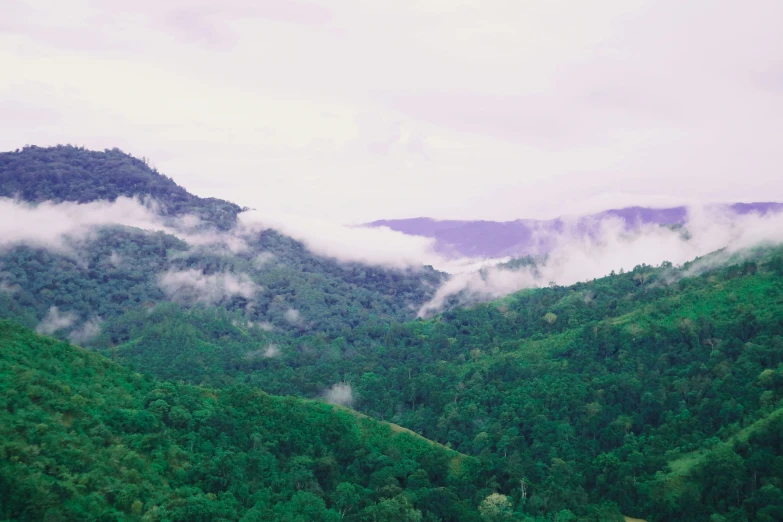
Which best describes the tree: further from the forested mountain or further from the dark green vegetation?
the forested mountain

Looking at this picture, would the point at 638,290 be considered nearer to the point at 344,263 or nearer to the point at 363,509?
the point at 363,509

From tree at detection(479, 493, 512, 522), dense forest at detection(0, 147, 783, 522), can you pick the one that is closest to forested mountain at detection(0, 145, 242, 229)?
dense forest at detection(0, 147, 783, 522)

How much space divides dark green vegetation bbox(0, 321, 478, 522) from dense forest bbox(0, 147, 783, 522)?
0.10 m

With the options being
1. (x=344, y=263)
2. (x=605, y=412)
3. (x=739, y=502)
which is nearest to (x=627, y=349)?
(x=605, y=412)

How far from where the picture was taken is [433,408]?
50000mm

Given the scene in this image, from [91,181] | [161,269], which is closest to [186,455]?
[161,269]

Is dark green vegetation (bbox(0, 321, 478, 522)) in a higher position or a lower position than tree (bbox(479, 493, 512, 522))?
higher

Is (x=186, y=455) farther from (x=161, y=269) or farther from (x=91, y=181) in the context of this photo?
(x=91, y=181)

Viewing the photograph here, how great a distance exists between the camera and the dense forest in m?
30.5

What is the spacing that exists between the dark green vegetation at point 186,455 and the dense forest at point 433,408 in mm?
103

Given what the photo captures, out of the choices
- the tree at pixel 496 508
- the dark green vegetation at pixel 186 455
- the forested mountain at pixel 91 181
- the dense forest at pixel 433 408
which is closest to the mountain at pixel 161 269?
the forested mountain at pixel 91 181

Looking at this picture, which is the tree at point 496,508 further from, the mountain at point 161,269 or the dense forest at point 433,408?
the mountain at point 161,269

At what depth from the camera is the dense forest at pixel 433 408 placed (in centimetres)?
3047

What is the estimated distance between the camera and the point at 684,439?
38625 millimetres
